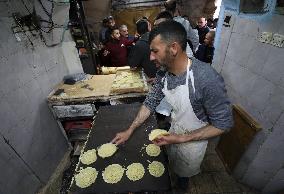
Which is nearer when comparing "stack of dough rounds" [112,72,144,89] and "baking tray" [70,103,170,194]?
"baking tray" [70,103,170,194]

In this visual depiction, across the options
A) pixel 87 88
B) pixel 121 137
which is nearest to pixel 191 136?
pixel 121 137

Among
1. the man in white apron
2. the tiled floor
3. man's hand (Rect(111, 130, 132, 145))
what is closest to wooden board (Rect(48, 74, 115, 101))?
man's hand (Rect(111, 130, 132, 145))

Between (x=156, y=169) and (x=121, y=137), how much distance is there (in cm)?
60

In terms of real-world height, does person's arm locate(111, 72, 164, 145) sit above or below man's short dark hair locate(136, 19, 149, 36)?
below

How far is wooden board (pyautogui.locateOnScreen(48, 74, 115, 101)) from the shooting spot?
399 centimetres

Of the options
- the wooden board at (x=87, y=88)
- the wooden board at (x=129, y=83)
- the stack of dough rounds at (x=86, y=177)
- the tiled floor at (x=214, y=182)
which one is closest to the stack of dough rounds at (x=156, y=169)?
the stack of dough rounds at (x=86, y=177)

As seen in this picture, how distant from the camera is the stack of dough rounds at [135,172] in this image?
6.50 feet

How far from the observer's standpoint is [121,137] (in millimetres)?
2377

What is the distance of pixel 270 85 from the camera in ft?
8.74

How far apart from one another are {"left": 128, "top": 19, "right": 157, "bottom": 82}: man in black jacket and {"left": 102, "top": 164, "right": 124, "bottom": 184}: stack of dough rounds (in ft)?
8.44

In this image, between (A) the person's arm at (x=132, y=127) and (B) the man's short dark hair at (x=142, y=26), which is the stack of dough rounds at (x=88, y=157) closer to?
(A) the person's arm at (x=132, y=127)

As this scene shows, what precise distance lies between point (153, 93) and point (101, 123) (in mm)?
862

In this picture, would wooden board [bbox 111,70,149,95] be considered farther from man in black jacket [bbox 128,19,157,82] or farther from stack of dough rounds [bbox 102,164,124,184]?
stack of dough rounds [bbox 102,164,124,184]

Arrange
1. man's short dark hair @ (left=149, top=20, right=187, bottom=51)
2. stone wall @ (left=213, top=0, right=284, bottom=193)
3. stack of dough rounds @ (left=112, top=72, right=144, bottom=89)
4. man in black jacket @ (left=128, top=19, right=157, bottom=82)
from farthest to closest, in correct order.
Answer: man in black jacket @ (left=128, top=19, right=157, bottom=82), stack of dough rounds @ (left=112, top=72, right=144, bottom=89), stone wall @ (left=213, top=0, right=284, bottom=193), man's short dark hair @ (left=149, top=20, right=187, bottom=51)
